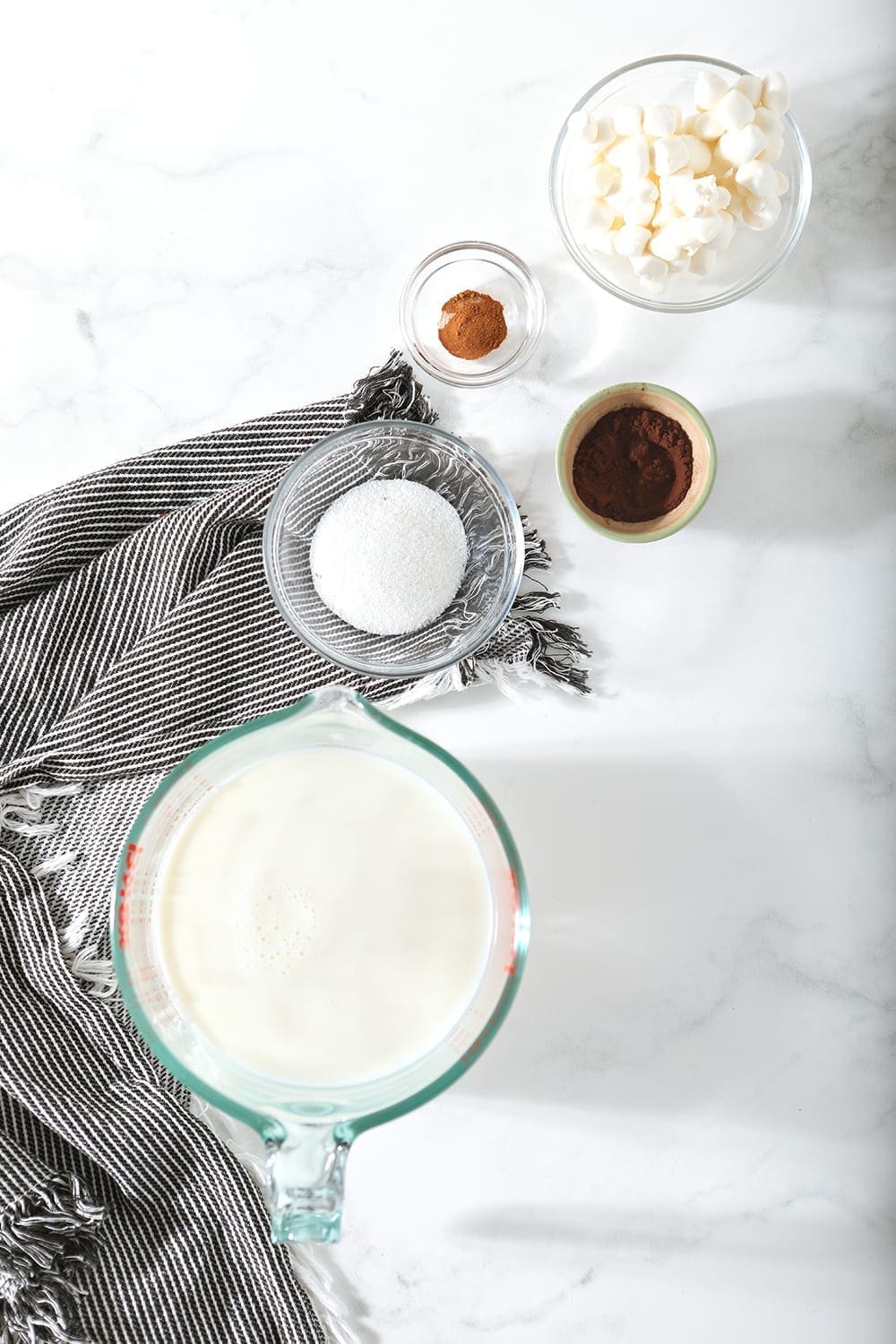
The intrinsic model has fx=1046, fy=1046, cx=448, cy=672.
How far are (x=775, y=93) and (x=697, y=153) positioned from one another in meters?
0.09

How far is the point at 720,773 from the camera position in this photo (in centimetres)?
100

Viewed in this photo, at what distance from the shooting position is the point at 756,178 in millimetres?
885

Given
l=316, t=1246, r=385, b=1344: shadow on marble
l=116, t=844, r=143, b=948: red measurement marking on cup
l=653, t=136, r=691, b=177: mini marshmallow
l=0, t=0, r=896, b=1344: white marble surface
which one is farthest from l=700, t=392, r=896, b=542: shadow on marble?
l=316, t=1246, r=385, b=1344: shadow on marble

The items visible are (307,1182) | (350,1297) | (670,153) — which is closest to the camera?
(307,1182)

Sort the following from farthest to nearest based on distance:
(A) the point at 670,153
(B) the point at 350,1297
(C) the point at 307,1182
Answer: (B) the point at 350,1297
(A) the point at 670,153
(C) the point at 307,1182

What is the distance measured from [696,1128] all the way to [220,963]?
1.61 feet

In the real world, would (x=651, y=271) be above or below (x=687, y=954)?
above

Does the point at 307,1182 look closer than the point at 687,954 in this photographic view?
Yes

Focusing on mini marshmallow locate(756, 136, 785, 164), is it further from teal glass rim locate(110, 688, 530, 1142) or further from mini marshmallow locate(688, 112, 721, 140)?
teal glass rim locate(110, 688, 530, 1142)

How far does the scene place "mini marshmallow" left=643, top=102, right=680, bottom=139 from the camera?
88 cm

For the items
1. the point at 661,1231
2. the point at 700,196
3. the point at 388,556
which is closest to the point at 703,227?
the point at 700,196

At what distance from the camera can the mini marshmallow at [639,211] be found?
2.94 ft

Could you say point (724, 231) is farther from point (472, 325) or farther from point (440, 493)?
point (440, 493)

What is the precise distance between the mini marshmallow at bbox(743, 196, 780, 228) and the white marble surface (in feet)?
0.30
